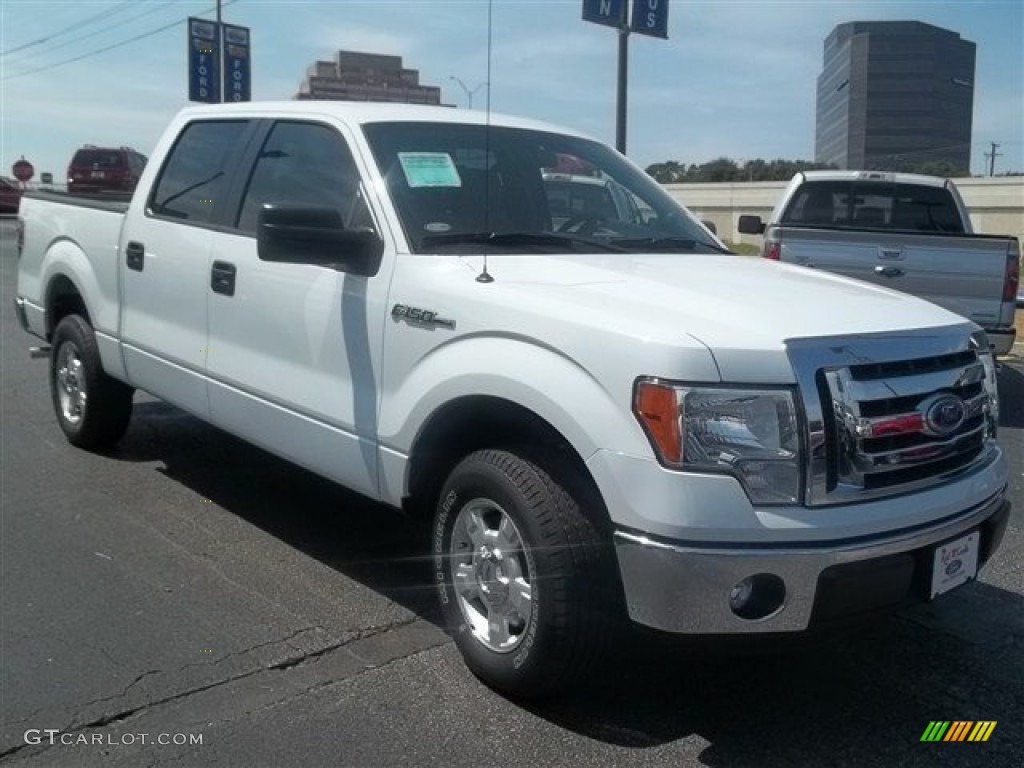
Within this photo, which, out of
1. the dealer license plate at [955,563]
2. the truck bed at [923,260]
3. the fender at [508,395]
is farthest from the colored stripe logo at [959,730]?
the truck bed at [923,260]

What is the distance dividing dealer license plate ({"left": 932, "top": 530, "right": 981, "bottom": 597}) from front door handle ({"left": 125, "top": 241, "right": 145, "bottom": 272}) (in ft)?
13.6

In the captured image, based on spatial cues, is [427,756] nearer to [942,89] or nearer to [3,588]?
[3,588]

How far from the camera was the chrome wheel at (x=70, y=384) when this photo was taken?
6445 millimetres

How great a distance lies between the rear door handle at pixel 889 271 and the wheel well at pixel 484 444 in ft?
17.5

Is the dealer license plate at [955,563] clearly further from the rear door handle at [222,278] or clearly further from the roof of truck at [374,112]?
the rear door handle at [222,278]

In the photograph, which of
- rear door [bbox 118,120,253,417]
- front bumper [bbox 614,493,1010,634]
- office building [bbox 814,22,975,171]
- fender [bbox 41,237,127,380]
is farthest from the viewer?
office building [bbox 814,22,975,171]

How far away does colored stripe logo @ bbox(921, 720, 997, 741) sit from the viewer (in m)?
3.41

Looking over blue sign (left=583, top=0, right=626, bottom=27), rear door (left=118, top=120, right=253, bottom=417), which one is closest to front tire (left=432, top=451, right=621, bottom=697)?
rear door (left=118, top=120, right=253, bottom=417)

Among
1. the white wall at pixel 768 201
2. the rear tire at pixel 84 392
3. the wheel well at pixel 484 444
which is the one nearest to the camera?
the wheel well at pixel 484 444

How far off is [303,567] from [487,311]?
1828mm

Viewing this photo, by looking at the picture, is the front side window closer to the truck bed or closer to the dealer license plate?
the dealer license plate

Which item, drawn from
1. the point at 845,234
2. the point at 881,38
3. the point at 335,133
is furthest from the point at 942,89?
the point at 335,133

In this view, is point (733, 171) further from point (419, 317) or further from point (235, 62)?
point (419, 317)

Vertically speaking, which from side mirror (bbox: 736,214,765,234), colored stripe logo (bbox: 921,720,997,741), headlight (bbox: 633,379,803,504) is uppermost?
side mirror (bbox: 736,214,765,234)
